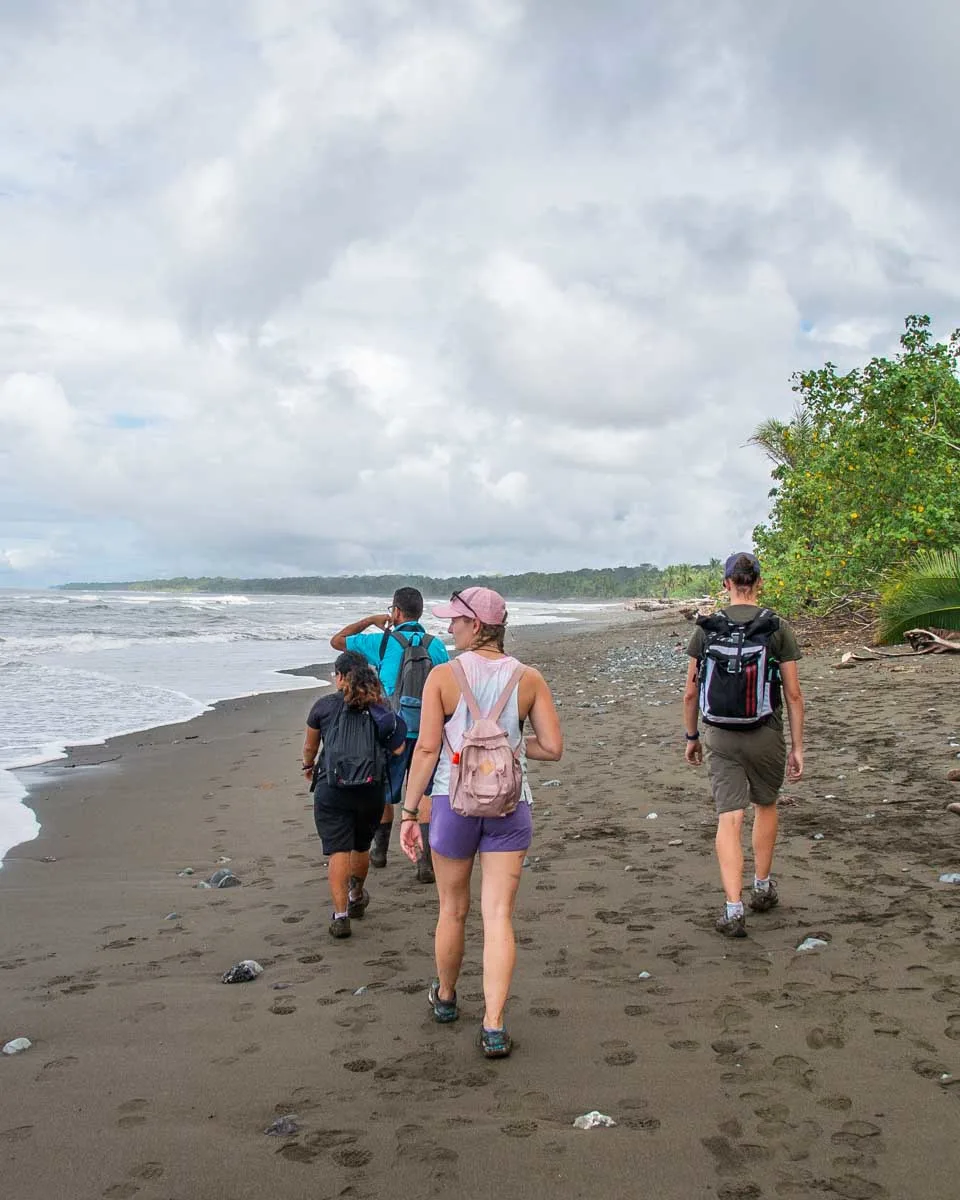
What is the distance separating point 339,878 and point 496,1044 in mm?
1803

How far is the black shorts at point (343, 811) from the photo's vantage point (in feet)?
17.1

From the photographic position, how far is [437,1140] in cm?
303

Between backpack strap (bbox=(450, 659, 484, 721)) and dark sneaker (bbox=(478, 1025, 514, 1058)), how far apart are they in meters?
1.23

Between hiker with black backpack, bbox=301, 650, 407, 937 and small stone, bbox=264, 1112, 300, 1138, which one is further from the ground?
hiker with black backpack, bbox=301, 650, 407, 937

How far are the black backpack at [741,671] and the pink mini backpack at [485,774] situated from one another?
1664 mm

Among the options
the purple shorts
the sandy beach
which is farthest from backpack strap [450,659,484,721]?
the sandy beach

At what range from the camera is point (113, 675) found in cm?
2075

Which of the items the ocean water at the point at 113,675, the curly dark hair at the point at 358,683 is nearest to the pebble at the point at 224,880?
the curly dark hair at the point at 358,683

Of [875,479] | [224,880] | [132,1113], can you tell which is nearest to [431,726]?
[132,1113]

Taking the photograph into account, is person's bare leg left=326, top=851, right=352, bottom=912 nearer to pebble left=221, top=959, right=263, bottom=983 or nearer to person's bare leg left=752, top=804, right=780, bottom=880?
pebble left=221, top=959, right=263, bottom=983

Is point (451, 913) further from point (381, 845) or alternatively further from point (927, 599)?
point (927, 599)

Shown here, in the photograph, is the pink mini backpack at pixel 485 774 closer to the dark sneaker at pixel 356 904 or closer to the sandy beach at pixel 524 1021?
the sandy beach at pixel 524 1021

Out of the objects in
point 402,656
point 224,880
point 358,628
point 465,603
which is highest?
point 465,603

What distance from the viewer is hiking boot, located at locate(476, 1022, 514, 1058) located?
3.58 metres
